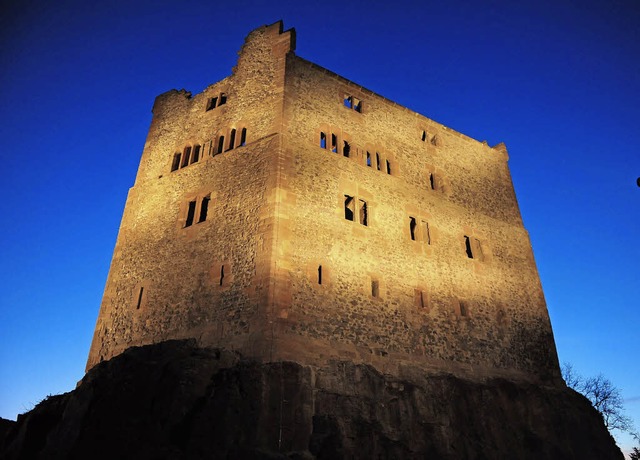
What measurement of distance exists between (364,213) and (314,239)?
304 cm

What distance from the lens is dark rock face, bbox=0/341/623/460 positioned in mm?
11711

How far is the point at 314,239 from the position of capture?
16.1 metres

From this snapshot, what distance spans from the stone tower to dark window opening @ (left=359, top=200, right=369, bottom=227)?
0.05 metres

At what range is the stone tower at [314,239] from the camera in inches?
600

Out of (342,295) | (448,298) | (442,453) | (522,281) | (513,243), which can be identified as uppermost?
(513,243)

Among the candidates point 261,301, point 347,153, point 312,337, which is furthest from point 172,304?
point 347,153

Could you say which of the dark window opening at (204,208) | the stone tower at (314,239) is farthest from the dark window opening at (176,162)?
the dark window opening at (204,208)

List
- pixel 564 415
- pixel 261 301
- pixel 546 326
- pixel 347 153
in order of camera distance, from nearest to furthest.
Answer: pixel 261 301, pixel 564 415, pixel 347 153, pixel 546 326

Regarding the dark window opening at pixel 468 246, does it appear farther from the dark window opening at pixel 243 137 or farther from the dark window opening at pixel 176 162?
the dark window opening at pixel 176 162

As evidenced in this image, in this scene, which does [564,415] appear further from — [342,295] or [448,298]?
[342,295]

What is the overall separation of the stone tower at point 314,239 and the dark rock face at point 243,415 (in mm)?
746

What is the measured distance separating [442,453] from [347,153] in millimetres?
11204

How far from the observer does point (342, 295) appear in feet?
51.9

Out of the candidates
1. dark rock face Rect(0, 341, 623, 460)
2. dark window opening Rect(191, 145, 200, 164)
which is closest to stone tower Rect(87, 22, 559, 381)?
dark window opening Rect(191, 145, 200, 164)
